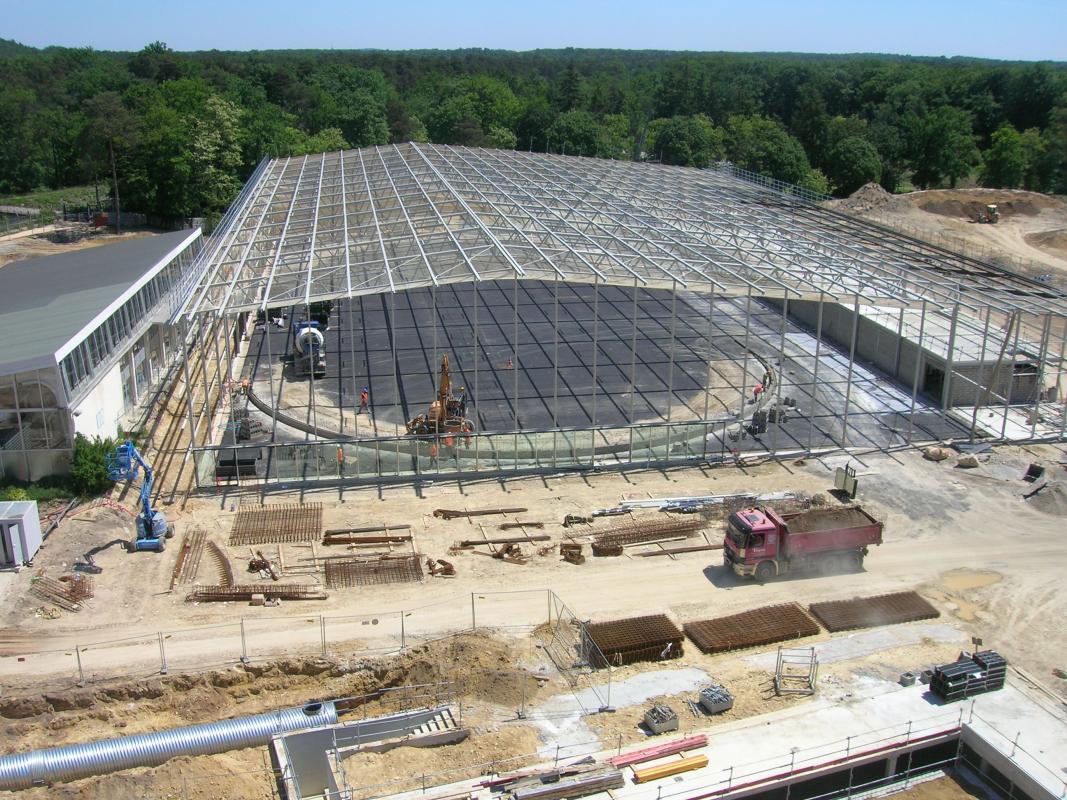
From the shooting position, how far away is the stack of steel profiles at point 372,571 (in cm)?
2481

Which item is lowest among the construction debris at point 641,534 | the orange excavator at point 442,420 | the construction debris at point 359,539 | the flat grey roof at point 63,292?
the construction debris at point 359,539

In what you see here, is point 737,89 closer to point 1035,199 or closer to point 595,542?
point 1035,199

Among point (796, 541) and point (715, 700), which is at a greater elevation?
point (796, 541)

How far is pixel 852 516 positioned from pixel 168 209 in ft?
223

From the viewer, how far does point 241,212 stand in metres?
47.1

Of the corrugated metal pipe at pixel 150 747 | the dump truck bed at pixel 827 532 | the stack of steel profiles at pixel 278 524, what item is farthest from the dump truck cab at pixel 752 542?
the stack of steel profiles at pixel 278 524

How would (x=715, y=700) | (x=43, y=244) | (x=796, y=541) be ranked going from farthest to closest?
1. (x=43, y=244)
2. (x=796, y=541)
3. (x=715, y=700)

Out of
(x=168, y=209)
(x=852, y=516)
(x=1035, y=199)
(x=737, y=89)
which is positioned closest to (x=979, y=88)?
(x=737, y=89)

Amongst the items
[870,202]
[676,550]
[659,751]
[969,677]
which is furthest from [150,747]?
[870,202]

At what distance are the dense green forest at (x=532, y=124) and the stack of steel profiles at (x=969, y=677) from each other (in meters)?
61.0

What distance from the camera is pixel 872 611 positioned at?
23.8 m

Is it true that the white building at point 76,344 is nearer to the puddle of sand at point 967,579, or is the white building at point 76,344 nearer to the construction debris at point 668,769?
the construction debris at point 668,769

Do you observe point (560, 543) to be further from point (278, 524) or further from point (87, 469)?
point (87, 469)

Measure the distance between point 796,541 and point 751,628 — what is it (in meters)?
3.24
